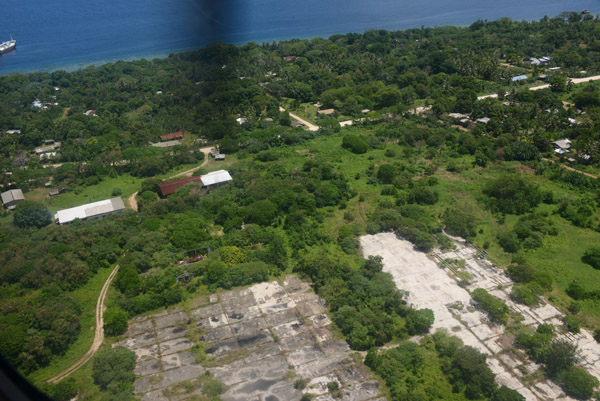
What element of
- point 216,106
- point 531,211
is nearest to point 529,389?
point 531,211

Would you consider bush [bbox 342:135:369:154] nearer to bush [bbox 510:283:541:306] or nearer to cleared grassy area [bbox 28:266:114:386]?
bush [bbox 510:283:541:306]

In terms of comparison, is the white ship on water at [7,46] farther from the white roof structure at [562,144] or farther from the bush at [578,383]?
the bush at [578,383]

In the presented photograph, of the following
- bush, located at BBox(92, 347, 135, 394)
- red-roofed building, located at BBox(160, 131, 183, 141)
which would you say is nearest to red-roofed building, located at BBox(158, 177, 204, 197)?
red-roofed building, located at BBox(160, 131, 183, 141)

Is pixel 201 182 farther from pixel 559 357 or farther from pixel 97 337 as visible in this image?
pixel 559 357

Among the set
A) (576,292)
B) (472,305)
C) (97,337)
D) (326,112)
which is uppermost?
(326,112)

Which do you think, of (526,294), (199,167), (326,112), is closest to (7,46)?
(199,167)

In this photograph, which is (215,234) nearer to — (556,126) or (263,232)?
(263,232)
